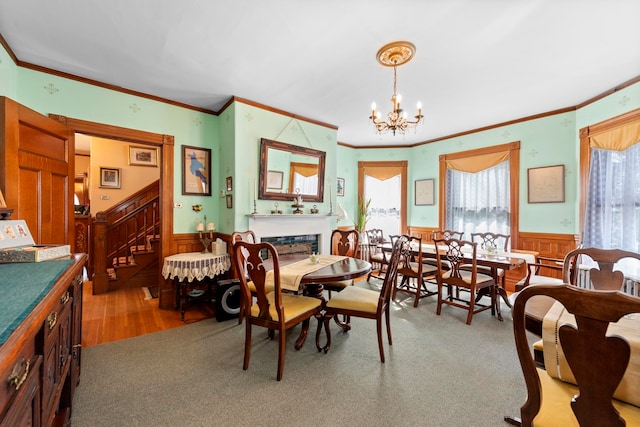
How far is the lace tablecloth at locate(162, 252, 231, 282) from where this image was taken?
122 inches

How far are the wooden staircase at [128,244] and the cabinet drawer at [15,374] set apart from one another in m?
3.80

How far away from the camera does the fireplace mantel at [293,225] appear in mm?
3600

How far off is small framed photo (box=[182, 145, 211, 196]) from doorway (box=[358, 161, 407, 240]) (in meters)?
3.09

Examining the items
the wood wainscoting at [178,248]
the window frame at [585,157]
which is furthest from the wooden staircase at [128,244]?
the window frame at [585,157]

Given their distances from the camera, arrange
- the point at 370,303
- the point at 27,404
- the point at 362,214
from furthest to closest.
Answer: the point at 362,214, the point at 370,303, the point at 27,404

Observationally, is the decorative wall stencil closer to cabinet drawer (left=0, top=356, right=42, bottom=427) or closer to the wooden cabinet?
the wooden cabinet

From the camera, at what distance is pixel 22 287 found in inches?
39.8

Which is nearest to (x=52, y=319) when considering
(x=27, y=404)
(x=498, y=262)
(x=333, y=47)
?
(x=27, y=404)

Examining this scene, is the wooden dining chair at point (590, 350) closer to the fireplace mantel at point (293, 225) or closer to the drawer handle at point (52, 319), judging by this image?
the drawer handle at point (52, 319)

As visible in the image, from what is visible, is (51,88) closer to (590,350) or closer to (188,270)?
(188,270)

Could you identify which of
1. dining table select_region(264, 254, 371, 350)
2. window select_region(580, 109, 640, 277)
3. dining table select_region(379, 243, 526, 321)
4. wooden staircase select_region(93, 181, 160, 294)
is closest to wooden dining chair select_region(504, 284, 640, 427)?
dining table select_region(264, 254, 371, 350)

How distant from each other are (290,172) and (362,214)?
2194mm

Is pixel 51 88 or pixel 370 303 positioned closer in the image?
pixel 370 303

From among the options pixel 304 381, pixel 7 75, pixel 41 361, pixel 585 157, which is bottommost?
pixel 304 381
